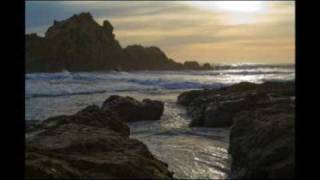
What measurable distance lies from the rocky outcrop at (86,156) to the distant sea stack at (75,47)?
161 feet

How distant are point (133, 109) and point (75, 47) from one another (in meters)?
50.6

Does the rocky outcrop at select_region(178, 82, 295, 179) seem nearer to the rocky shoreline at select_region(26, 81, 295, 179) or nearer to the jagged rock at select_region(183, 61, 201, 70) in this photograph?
the rocky shoreline at select_region(26, 81, 295, 179)

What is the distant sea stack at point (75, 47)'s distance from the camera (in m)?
60.5

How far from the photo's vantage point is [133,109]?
14.2 metres

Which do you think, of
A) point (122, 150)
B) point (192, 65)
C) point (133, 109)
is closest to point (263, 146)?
point (122, 150)

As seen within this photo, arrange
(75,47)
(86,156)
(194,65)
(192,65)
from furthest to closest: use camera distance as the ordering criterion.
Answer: (194,65)
(192,65)
(75,47)
(86,156)

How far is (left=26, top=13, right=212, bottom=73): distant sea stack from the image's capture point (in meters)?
60.5

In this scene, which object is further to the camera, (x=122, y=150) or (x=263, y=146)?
(x=263, y=146)

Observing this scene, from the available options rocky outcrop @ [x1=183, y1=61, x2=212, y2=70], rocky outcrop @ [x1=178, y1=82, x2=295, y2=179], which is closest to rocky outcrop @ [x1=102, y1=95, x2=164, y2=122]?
rocky outcrop @ [x1=178, y1=82, x2=295, y2=179]

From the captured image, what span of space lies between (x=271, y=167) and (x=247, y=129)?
7.72 ft

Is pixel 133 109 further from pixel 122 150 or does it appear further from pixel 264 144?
pixel 122 150

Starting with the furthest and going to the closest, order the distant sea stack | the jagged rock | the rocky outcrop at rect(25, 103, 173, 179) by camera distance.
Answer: the jagged rock < the distant sea stack < the rocky outcrop at rect(25, 103, 173, 179)

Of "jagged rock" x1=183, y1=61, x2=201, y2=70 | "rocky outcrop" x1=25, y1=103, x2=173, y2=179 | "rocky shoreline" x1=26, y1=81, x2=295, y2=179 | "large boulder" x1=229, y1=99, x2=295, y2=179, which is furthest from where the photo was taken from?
"jagged rock" x1=183, y1=61, x2=201, y2=70

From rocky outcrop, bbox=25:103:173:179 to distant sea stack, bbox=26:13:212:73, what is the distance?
49.2 m
